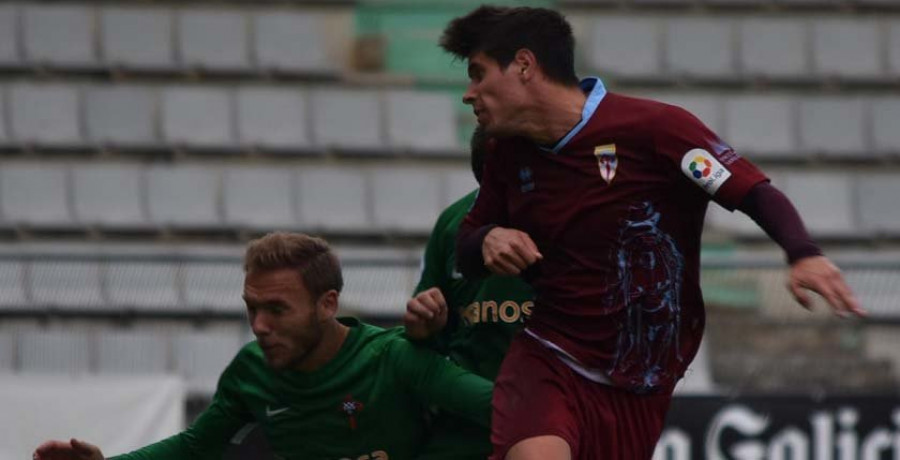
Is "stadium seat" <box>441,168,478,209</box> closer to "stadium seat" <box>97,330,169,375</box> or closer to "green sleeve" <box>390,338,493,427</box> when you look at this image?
"stadium seat" <box>97,330,169,375</box>

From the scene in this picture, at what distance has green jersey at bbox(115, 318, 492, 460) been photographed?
16.4ft

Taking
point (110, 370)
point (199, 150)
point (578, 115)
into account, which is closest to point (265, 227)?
point (199, 150)

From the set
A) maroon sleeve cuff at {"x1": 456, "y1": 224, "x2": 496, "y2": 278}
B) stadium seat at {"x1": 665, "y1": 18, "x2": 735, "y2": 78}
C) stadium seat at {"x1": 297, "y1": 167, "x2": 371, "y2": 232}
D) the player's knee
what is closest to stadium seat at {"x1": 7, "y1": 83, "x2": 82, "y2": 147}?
stadium seat at {"x1": 297, "y1": 167, "x2": 371, "y2": 232}

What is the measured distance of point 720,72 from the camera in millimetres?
13281

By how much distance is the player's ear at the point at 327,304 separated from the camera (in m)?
4.94

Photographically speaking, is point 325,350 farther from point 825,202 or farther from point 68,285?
point 825,202

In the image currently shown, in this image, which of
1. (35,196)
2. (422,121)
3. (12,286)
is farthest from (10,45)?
(12,286)

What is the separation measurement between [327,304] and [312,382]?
221 mm

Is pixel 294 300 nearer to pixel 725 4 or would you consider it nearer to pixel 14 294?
pixel 14 294

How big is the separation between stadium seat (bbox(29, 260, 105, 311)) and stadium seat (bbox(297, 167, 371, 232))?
2015mm

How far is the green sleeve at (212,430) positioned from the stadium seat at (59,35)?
7.82m

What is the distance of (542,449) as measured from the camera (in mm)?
4301

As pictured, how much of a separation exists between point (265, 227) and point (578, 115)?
7420 millimetres

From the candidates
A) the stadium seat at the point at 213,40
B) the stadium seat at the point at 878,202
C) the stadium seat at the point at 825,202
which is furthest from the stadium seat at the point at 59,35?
the stadium seat at the point at 878,202
